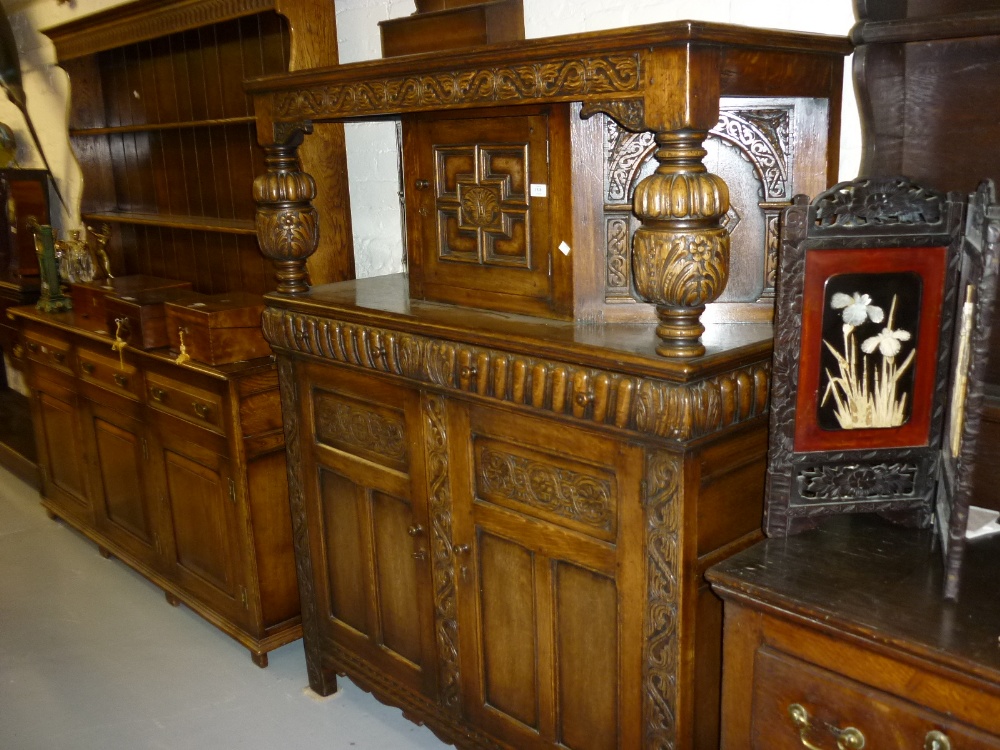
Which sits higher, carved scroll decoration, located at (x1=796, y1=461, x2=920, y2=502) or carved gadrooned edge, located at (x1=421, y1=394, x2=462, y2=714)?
carved scroll decoration, located at (x1=796, y1=461, x2=920, y2=502)

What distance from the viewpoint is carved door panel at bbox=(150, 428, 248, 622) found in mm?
3055

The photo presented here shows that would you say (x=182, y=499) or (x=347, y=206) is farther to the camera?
(x=182, y=499)

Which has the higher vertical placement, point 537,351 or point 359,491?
point 537,351

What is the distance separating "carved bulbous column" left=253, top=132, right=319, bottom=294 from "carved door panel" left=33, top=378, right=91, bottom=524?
183cm

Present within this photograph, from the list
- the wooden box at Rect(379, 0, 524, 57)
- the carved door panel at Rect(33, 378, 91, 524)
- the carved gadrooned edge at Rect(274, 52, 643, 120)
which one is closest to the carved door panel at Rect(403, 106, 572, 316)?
the carved gadrooned edge at Rect(274, 52, 643, 120)

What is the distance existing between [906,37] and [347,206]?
6.19ft

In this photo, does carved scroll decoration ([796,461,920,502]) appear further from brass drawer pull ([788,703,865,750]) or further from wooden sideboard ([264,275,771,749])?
brass drawer pull ([788,703,865,750])

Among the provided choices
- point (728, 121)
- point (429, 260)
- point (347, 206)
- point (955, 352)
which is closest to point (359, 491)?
point (429, 260)

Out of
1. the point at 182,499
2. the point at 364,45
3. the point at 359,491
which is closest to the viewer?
the point at 359,491

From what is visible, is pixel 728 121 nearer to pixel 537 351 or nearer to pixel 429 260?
pixel 537 351

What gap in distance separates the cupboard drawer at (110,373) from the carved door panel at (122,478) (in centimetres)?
8

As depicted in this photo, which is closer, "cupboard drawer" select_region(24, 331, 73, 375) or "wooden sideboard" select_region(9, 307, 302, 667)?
"wooden sideboard" select_region(9, 307, 302, 667)

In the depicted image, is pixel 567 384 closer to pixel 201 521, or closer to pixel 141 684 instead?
pixel 201 521

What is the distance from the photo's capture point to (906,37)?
1.72m
